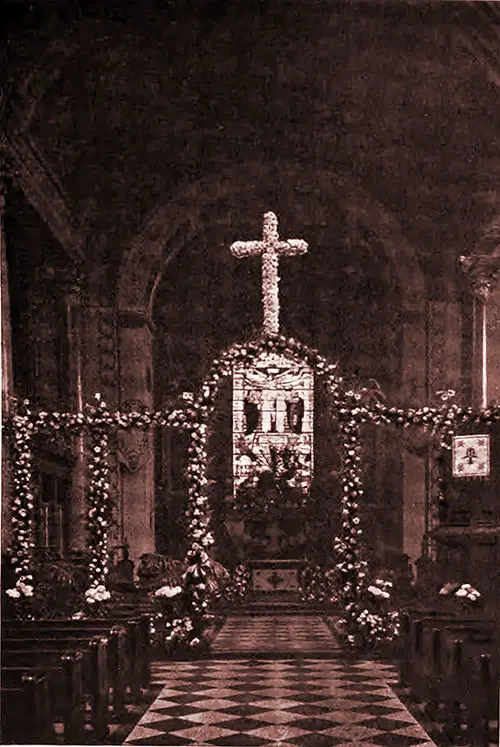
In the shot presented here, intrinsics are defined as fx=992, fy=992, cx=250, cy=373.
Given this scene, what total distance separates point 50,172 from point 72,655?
4.33 metres

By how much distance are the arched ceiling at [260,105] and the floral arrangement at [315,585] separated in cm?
365

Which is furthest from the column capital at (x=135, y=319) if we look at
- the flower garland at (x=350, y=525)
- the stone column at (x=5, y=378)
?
the flower garland at (x=350, y=525)

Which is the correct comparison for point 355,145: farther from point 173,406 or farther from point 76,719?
point 76,719

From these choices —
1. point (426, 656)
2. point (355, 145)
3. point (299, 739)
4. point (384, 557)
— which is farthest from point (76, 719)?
point (355, 145)

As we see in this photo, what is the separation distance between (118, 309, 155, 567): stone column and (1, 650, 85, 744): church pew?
6.62 feet

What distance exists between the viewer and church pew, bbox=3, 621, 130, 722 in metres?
8.11

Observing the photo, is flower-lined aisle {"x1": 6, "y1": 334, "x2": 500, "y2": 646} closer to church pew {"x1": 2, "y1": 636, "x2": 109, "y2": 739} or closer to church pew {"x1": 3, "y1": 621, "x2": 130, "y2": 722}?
church pew {"x1": 3, "y1": 621, "x2": 130, "y2": 722}

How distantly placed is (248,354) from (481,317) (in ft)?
7.44

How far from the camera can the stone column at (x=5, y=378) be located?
877cm

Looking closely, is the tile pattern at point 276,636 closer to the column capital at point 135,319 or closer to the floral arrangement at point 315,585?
the floral arrangement at point 315,585

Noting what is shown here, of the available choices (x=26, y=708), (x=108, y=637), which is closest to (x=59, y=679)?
(x=26, y=708)

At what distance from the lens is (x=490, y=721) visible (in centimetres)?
792

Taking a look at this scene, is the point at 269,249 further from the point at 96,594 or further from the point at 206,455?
the point at 96,594

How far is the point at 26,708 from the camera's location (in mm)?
6676
